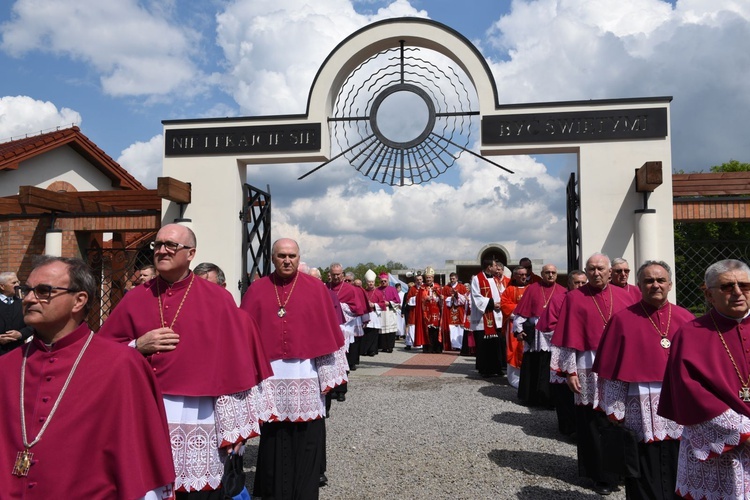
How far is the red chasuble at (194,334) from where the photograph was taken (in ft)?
10.8

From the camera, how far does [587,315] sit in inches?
212

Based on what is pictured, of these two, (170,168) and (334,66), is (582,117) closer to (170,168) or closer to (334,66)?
(334,66)

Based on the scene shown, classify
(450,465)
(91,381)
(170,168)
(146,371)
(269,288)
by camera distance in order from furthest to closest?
(170,168) → (450,465) → (269,288) → (146,371) → (91,381)

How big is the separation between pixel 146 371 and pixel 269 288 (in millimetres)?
2447

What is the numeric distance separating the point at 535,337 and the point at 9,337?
5.99 meters

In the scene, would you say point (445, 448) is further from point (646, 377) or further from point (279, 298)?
point (646, 377)

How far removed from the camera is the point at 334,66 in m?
9.78

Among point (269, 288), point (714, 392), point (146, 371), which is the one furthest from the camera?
point (269, 288)

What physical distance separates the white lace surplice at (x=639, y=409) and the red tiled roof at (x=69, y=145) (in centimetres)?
1396

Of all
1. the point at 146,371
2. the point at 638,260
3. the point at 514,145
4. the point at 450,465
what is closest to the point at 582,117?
the point at 514,145

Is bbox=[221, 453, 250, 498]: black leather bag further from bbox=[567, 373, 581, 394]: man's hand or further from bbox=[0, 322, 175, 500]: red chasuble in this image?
bbox=[567, 373, 581, 394]: man's hand

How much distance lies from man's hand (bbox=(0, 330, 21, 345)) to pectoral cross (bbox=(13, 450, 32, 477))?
4140 millimetres

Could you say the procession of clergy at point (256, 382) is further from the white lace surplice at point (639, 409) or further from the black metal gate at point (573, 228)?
the black metal gate at point (573, 228)

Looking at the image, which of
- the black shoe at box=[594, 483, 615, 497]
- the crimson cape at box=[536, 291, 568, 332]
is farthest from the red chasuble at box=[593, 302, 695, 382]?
the crimson cape at box=[536, 291, 568, 332]
